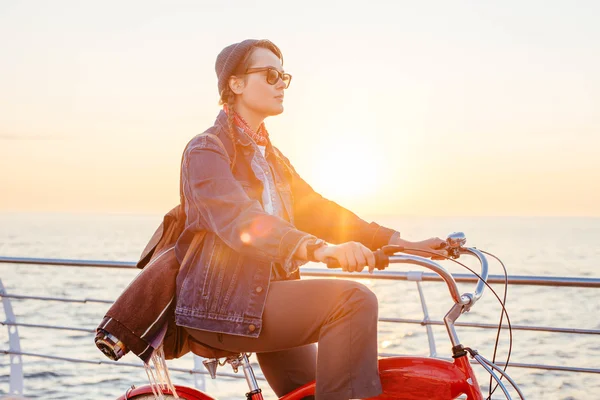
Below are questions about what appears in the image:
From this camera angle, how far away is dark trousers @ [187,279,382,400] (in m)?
1.92

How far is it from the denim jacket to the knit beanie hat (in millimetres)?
152

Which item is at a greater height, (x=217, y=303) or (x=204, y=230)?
(x=204, y=230)

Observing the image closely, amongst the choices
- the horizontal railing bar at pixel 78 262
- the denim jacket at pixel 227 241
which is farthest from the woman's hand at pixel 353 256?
the horizontal railing bar at pixel 78 262

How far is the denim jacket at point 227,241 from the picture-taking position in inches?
76.7

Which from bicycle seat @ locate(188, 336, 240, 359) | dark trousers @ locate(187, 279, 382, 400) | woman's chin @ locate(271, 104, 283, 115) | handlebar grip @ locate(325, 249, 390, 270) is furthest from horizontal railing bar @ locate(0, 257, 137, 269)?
handlebar grip @ locate(325, 249, 390, 270)

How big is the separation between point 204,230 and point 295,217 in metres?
0.43

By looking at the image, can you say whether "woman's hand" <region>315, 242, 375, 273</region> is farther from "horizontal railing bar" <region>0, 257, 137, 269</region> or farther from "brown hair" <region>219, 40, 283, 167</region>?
"horizontal railing bar" <region>0, 257, 137, 269</region>

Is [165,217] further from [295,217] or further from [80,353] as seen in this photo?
[80,353]

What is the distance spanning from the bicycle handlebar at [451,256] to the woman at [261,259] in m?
0.03

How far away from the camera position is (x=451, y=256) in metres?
2.14

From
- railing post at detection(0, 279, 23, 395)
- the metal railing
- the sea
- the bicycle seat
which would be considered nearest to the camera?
the bicycle seat

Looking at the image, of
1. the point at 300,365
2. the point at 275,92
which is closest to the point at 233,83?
the point at 275,92

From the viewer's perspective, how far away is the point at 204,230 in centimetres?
212

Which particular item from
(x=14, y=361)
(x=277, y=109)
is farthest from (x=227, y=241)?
(x=14, y=361)
